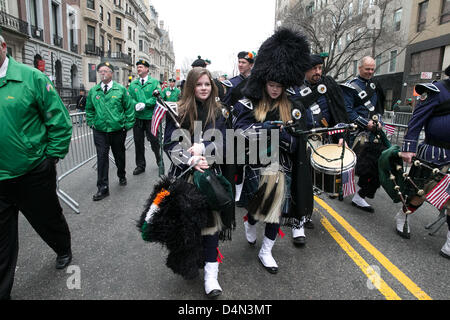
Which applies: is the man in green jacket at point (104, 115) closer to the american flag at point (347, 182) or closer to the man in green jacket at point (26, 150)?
the man in green jacket at point (26, 150)

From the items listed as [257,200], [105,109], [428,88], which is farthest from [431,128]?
[105,109]

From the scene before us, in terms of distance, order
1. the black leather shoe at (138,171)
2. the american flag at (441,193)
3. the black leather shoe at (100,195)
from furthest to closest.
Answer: the black leather shoe at (138,171) < the black leather shoe at (100,195) < the american flag at (441,193)

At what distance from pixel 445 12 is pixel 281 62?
24.7 m

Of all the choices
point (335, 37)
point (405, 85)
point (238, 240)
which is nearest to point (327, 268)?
point (238, 240)

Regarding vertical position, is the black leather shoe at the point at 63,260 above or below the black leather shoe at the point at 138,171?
below

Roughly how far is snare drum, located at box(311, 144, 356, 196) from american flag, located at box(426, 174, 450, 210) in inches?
35.0

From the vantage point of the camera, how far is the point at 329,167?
3479mm

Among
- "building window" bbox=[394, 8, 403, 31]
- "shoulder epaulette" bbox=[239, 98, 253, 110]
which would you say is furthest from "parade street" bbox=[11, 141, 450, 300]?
"building window" bbox=[394, 8, 403, 31]

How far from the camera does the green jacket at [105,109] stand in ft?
16.6

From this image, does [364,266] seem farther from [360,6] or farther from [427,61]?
[427,61]

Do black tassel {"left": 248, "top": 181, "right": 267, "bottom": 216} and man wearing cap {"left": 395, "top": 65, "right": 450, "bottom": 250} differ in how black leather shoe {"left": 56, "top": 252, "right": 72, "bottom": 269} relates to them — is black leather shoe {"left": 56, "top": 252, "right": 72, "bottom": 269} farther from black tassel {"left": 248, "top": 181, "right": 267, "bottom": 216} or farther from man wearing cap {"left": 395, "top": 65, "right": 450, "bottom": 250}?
man wearing cap {"left": 395, "top": 65, "right": 450, "bottom": 250}

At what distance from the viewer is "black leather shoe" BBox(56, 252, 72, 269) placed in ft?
9.71

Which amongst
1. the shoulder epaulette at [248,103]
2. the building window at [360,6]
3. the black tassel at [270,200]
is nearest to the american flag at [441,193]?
the black tassel at [270,200]

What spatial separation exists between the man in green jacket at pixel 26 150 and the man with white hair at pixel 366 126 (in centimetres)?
407
